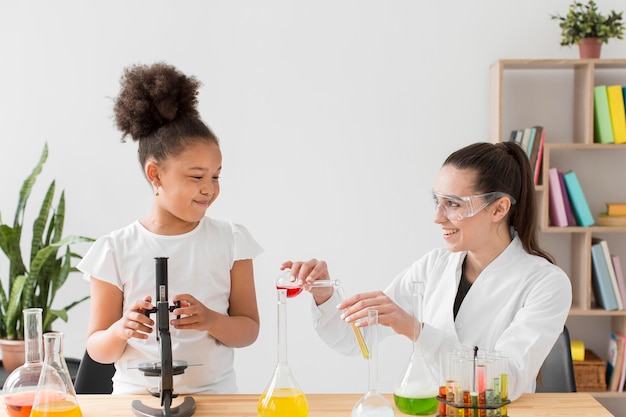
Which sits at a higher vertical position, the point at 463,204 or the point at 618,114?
the point at 618,114

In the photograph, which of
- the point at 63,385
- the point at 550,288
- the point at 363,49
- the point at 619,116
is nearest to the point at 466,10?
the point at 363,49

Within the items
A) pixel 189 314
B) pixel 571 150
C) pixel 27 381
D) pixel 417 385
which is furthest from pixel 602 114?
pixel 27 381

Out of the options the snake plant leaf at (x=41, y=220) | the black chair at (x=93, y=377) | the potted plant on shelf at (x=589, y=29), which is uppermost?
the potted plant on shelf at (x=589, y=29)

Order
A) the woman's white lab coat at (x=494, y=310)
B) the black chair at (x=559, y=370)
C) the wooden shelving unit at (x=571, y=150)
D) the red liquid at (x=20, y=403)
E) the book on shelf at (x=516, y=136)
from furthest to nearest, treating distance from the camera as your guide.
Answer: the wooden shelving unit at (x=571, y=150)
the book on shelf at (x=516, y=136)
the black chair at (x=559, y=370)
the woman's white lab coat at (x=494, y=310)
the red liquid at (x=20, y=403)

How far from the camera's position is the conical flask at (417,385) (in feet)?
5.60

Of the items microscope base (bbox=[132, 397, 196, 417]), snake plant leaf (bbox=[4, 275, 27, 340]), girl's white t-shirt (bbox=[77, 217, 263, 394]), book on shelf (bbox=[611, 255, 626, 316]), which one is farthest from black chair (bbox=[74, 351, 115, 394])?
book on shelf (bbox=[611, 255, 626, 316])

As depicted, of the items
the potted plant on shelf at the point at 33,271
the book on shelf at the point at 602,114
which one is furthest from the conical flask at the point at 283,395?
the book on shelf at the point at 602,114

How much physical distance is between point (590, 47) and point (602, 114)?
0.33 meters

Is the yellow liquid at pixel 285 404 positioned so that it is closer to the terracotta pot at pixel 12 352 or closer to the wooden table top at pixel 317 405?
the wooden table top at pixel 317 405

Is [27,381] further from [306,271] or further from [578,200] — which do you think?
[578,200]

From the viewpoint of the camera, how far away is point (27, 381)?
1.66m

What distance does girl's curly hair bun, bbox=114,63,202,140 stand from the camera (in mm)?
2217

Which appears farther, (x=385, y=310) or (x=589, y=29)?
(x=589, y=29)

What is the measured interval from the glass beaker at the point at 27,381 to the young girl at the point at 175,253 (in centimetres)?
42
